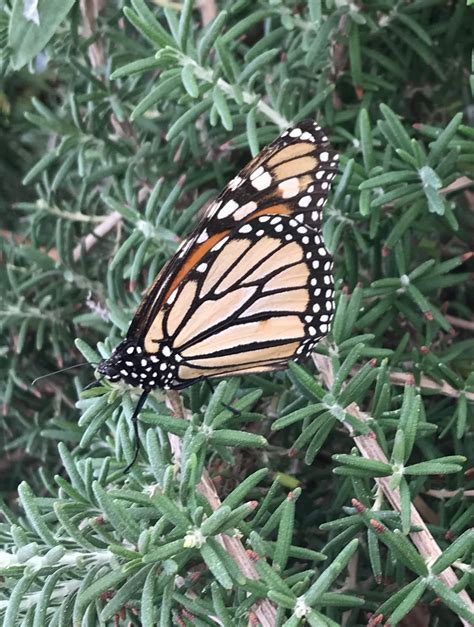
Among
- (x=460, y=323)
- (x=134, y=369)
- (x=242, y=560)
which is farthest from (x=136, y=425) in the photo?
(x=460, y=323)

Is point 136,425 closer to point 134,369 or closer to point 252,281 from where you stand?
point 134,369

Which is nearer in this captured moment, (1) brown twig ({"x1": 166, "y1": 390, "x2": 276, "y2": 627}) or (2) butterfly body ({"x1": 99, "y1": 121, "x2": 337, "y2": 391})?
(1) brown twig ({"x1": 166, "y1": 390, "x2": 276, "y2": 627})

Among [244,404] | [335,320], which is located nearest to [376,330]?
[335,320]

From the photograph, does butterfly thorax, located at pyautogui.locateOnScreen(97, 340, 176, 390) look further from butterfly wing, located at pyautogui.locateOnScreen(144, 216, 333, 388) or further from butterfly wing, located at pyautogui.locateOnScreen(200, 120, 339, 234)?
butterfly wing, located at pyautogui.locateOnScreen(200, 120, 339, 234)

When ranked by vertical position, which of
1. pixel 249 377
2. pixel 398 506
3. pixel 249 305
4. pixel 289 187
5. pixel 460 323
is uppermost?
pixel 289 187

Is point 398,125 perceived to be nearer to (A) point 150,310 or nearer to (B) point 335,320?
(B) point 335,320

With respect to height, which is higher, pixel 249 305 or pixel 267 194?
pixel 267 194

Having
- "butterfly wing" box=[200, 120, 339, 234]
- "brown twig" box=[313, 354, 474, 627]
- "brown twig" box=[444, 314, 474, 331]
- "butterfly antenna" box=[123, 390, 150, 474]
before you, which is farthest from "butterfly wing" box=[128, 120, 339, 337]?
"brown twig" box=[444, 314, 474, 331]
